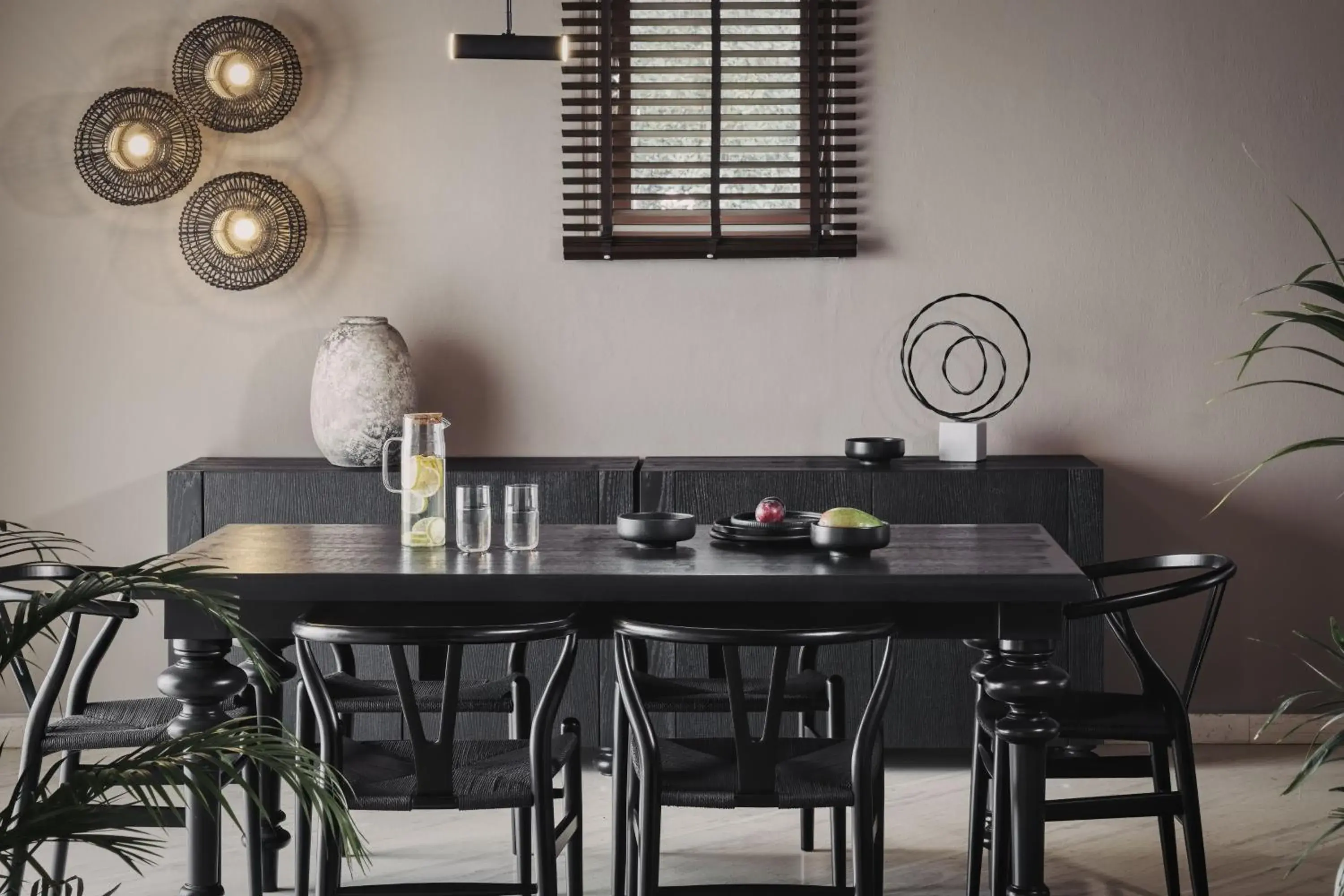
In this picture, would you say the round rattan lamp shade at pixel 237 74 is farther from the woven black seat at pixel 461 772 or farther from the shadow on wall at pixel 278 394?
the woven black seat at pixel 461 772

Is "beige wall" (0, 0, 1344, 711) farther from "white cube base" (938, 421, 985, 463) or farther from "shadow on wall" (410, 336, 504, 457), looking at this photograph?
"white cube base" (938, 421, 985, 463)

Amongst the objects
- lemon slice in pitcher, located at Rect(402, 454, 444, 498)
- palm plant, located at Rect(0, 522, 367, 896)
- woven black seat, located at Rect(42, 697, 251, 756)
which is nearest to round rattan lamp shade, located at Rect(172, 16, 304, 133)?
lemon slice in pitcher, located at Rect(402, 454, 444, 498)

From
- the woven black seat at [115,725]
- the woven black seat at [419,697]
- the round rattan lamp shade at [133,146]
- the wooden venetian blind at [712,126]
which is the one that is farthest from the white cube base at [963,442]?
the round rattan lamp shade at [133,146]

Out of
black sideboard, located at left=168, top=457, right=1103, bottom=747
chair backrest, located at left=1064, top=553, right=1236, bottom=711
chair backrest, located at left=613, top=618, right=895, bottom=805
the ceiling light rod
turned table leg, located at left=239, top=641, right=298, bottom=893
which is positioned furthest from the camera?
black sideboard, located at left=168, top=457, right=1103, bottom=747

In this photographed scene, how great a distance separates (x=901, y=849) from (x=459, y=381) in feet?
6.52

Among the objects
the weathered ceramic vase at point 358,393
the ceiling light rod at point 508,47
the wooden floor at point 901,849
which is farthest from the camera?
the weathered ceramic vase at point 358,393

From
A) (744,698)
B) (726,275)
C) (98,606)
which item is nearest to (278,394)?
(726,275)

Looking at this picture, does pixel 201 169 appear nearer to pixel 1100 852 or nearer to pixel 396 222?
pixel 396 222

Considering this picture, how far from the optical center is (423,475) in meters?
2.97

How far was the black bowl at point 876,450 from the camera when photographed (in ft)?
13.8

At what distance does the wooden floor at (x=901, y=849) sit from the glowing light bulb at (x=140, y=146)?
206 cm

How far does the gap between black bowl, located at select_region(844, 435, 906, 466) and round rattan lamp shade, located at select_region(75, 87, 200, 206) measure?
7.23 ft

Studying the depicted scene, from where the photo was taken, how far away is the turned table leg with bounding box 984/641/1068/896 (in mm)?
2664

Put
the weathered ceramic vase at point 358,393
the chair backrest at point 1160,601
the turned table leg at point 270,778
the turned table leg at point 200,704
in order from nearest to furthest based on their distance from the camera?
the turned table leg at point 200,704, the chair backrest at point 1160,601, the turned table leg at point 270,778, the weathered ceramic vase at point 358,393
